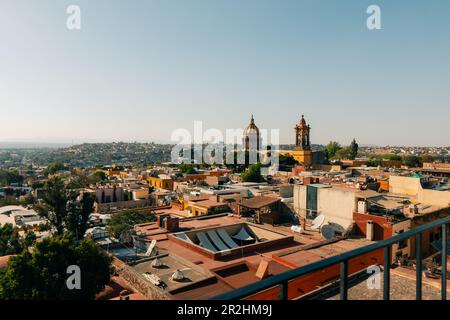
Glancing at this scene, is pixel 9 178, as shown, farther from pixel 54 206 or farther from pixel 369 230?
pixel 369 230

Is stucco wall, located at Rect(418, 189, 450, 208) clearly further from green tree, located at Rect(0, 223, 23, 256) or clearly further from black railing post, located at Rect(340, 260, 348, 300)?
green tree, located at Rect(0, 223, 23, 256)

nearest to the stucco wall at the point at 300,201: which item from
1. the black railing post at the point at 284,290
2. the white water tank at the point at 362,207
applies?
the white water tank at the point at 362,207

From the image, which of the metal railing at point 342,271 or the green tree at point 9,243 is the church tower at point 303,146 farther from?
the metal railing at point 342,271

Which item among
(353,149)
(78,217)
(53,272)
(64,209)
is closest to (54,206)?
(64,209)

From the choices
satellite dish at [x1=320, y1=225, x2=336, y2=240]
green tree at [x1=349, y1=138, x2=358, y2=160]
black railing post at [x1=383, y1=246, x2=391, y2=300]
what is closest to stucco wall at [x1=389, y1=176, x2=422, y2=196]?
satellite dish at [x1=320, y1=225, x2=336, y2=240]

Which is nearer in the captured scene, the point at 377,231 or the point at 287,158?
the point at 377,231
